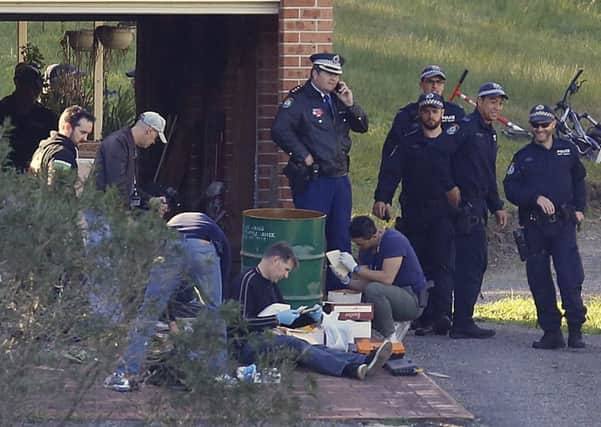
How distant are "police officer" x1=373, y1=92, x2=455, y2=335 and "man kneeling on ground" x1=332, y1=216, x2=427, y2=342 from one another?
69 cm

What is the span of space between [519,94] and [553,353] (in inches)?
608

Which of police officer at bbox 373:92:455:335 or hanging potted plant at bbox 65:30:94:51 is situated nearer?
police officer at bbox 373:92:455:335

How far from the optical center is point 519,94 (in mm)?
24375

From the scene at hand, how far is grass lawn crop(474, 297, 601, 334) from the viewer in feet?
36.5

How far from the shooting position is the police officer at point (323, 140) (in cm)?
936

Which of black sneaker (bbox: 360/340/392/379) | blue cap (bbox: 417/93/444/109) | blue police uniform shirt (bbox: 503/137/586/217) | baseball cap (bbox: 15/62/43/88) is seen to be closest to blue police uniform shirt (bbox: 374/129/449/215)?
blue cap (bbox: 417/93/444/109)

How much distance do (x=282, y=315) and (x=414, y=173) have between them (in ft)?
7.05

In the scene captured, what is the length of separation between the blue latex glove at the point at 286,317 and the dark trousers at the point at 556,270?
7.12 feet

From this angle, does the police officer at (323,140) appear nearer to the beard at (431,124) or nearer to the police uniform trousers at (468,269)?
the beard at (431,124)

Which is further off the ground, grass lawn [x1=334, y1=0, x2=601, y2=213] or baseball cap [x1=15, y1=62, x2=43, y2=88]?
grass lawn [x1=334, y1=0, x2=601, y2=213]

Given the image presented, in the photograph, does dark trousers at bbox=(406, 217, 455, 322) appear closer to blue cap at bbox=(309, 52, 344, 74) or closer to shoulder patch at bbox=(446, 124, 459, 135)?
shoulder patch at bbox=(446, 124, 459, 135)

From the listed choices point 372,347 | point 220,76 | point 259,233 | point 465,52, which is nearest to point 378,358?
point 372,347

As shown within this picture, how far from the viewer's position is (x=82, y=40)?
21328mm

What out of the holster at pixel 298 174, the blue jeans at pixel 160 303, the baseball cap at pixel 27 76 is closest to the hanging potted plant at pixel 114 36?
the baseball cap at pixel 27 76
